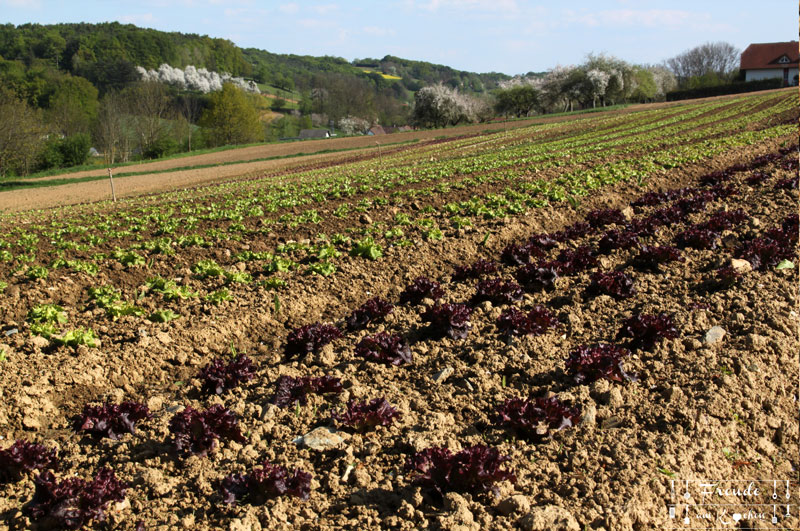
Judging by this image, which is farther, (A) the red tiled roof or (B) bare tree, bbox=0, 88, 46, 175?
(A) the red tiled roof

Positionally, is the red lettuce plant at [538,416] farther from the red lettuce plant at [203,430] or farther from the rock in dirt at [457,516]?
the red lettuce plant at [203,430]

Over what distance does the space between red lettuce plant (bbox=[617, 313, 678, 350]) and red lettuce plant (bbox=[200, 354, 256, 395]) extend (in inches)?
156

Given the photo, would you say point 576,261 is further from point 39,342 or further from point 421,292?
point 39,342

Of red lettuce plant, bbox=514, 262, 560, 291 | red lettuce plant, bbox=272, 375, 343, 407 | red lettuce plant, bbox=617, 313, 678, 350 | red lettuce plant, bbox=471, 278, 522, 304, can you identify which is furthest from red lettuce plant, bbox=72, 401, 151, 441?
red lettuce plant, bbox=514, 262, 560, 291

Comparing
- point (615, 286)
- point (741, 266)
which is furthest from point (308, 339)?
point (741, 266)

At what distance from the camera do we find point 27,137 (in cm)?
5234

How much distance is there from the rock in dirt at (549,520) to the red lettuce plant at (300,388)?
2.30 m

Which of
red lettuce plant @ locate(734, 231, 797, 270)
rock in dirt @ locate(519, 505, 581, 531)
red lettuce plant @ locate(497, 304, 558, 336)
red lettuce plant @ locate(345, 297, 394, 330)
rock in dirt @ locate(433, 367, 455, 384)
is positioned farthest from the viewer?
red lettuce plant @ locate(734, 231, 797, 270)

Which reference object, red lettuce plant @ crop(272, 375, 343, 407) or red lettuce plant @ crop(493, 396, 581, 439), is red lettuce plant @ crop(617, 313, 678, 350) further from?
red lettuce plant @ crop(272, 375, 343, 407)

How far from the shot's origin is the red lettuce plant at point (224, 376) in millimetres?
5770

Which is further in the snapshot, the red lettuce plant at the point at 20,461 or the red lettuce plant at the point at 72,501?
the red lettuce plant at the point at 20,461

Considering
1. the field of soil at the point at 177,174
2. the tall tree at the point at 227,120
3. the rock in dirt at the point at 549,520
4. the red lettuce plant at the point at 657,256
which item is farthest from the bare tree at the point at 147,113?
the rock in dirt at the point at 549,520

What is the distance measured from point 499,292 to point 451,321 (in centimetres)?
121

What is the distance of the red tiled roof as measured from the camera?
9975 centimetres
